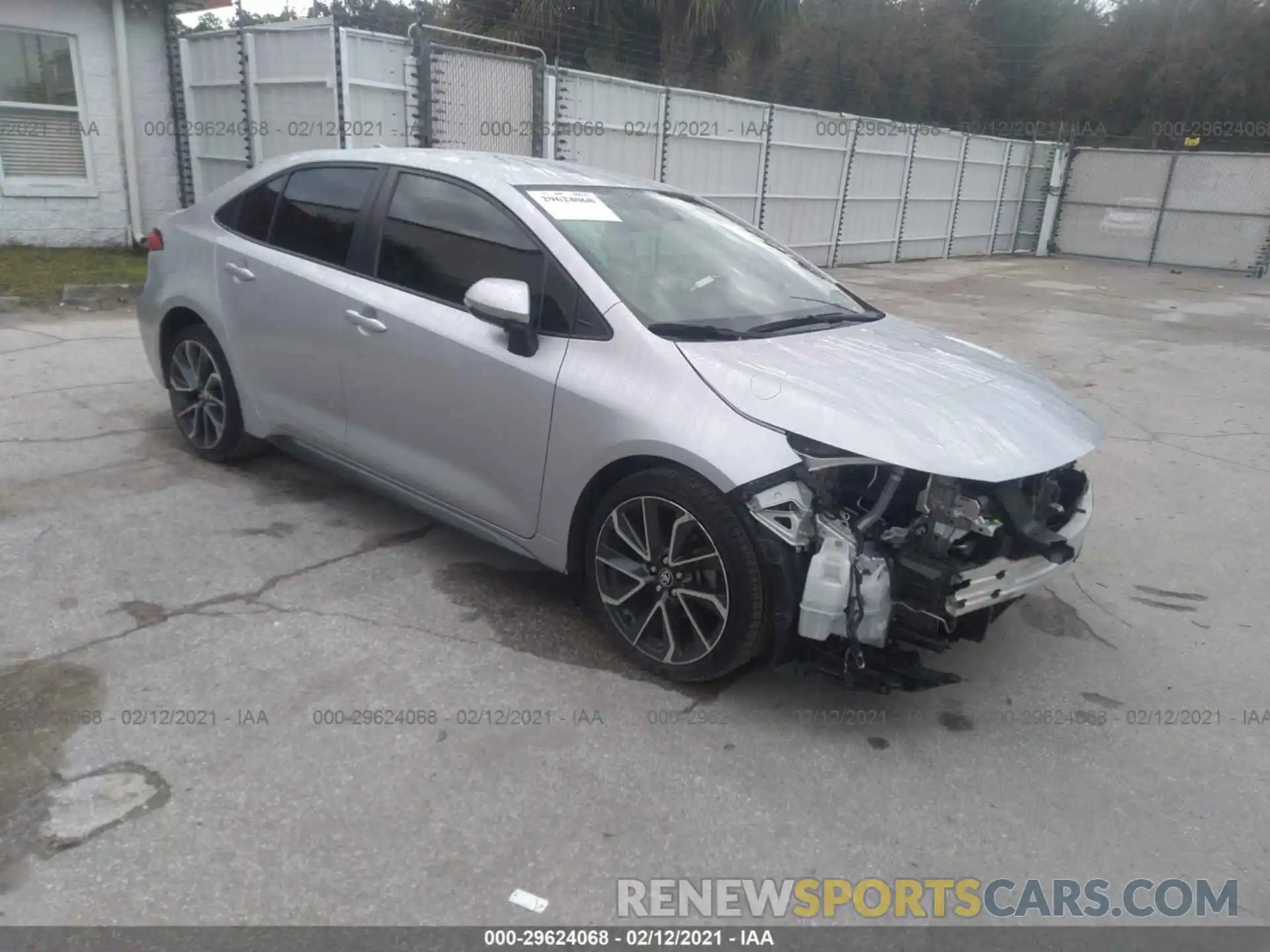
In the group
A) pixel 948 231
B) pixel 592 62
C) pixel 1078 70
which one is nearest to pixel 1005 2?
pixel 1078 70

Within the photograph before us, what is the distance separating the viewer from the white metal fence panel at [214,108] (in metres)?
11.5

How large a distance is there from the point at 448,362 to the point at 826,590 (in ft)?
5.53

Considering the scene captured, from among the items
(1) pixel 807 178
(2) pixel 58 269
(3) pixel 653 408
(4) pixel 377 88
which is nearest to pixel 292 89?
(4) pixel 377 88

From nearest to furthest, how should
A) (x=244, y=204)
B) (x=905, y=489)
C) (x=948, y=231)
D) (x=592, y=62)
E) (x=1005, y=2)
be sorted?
(x=905, y=489), (x=244, y=204), (x=592, y=62), (x=948, y=231), (x=1005, y=2)

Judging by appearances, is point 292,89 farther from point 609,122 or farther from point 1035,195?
point 1035,195

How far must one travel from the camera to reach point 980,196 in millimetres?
22094

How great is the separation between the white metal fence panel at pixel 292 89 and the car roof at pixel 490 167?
655 centimetres

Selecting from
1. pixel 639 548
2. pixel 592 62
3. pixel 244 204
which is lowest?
pixel 639 548

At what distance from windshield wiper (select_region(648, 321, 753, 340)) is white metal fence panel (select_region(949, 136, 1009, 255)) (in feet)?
64.6

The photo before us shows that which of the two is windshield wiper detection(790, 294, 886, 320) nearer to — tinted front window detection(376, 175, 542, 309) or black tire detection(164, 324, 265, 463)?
tinted front window detection(376, 175, 542, 309)

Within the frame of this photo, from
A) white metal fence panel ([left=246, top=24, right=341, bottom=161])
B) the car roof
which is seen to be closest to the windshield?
the car roof

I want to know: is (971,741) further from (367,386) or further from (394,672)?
(367,386)

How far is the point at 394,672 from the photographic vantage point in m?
3.21

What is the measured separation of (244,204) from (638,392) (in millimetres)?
2642
